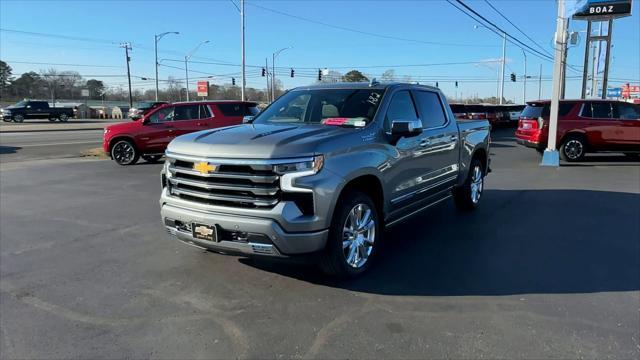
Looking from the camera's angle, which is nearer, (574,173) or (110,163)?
(574,173)

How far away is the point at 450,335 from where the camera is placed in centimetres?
362

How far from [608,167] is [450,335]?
1239 cm

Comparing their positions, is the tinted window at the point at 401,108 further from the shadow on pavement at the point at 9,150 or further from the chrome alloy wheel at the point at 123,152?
the shadow on pavement at the point at 9,150

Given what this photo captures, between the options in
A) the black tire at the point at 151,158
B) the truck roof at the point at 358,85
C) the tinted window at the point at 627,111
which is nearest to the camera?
the truck roof at the point at 358,85

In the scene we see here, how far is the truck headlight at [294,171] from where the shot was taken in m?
4.05

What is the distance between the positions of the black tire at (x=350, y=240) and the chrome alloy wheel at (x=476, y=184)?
3.25 m

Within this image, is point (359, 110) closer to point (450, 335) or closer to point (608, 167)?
point (450, 335)

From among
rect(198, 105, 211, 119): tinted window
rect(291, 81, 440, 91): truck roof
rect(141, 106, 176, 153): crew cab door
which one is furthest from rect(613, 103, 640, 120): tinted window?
rect(141, 106, 176, 153): crew cab door

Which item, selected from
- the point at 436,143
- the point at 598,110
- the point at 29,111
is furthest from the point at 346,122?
the point at 29,111

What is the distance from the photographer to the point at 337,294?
4402 mm

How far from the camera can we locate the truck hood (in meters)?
4.13

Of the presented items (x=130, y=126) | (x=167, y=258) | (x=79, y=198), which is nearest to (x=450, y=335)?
(x=167, y=258)

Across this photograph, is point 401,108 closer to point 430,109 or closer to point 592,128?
point 430,109

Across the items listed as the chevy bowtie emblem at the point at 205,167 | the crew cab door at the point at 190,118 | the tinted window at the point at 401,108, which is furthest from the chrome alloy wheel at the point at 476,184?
the crew cab door at the point at 190,118
